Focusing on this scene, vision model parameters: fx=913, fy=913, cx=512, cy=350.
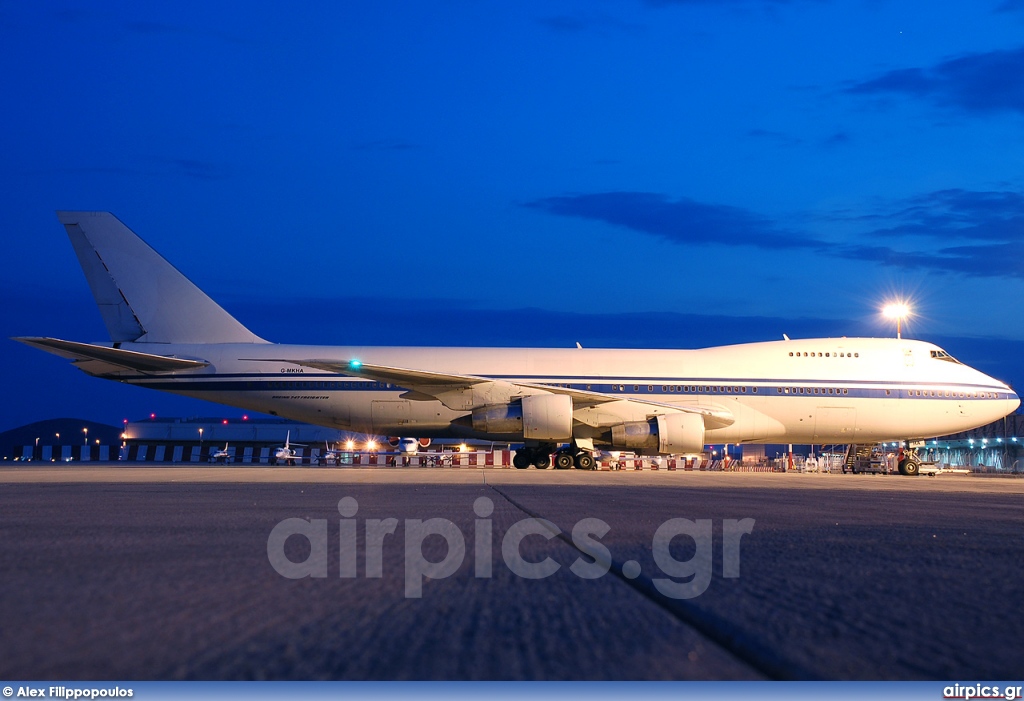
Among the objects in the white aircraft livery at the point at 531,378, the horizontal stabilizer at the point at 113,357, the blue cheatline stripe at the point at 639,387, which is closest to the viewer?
the horizontal stabilizer at the point at 113,357

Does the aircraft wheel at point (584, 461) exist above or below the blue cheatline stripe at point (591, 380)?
below

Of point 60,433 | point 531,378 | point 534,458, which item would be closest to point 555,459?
point 534,458

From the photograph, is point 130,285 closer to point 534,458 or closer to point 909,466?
point 534,458

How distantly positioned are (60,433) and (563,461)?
9611 cm

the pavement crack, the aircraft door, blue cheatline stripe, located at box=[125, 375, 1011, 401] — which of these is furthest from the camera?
the aircraft door

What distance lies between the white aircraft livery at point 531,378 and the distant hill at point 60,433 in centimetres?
7849

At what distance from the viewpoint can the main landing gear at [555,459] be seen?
22078mm

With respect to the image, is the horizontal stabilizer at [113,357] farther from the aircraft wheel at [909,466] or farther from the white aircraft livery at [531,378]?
the aircraft wheel at [909,466]

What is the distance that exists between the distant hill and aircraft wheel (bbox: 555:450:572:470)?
8282 centimetres

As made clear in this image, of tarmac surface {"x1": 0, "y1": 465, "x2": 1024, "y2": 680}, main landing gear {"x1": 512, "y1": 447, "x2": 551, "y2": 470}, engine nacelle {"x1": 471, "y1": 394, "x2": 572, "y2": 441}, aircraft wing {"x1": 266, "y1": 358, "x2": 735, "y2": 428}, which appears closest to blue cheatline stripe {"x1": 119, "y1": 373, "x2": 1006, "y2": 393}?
aircraft wing {"x1": 266, "y1": 358, "x2": 735, "y2": 428}

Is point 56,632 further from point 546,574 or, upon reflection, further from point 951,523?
point 951,523

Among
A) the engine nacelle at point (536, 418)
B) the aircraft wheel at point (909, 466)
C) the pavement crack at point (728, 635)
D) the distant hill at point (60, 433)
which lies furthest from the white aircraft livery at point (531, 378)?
the distant hill at point (60, 433)

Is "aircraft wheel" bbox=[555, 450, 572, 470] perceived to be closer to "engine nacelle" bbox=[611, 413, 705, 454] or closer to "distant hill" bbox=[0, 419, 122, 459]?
"engine nacelle" bbox=[611, 413, 705, 454]

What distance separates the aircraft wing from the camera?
2000 cm
